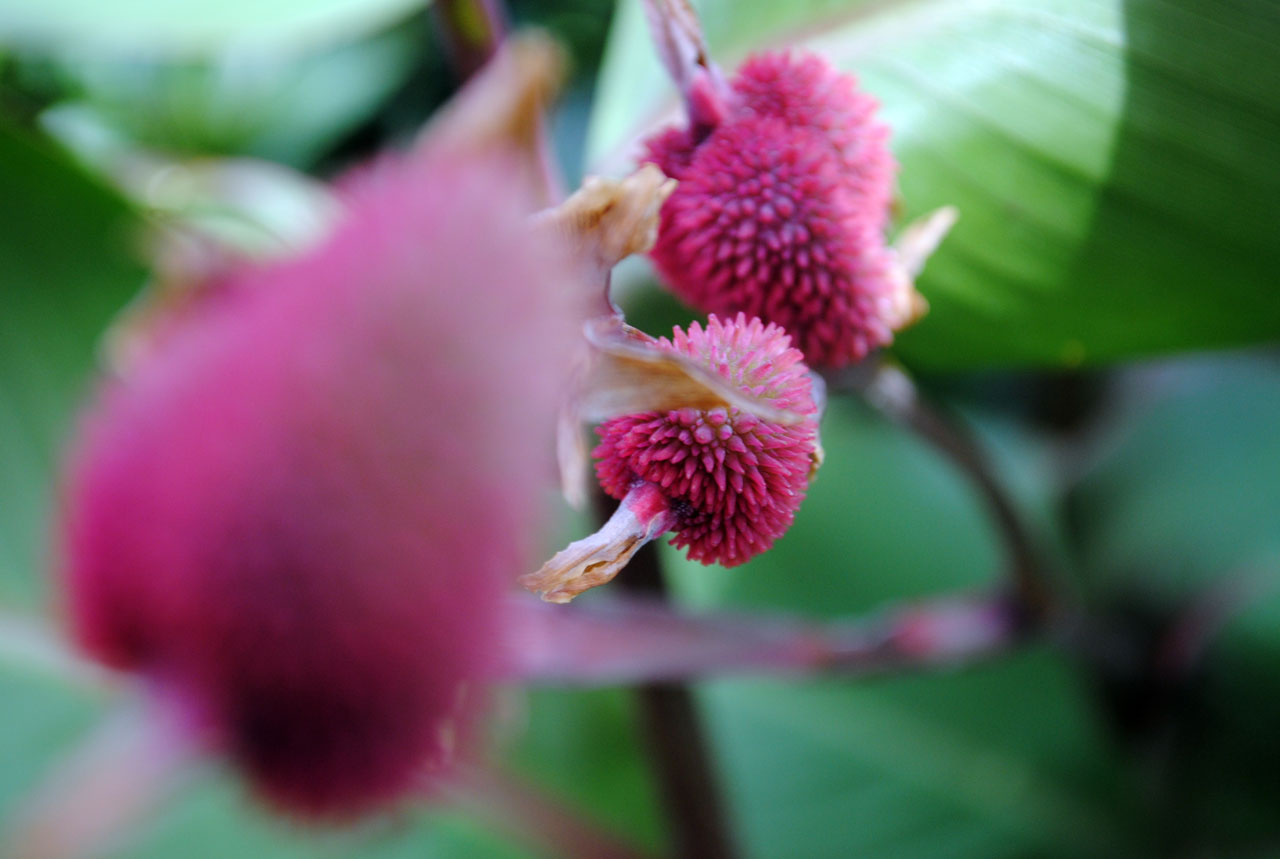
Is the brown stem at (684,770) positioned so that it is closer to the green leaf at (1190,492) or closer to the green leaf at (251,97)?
the green leaf at (1190,492)

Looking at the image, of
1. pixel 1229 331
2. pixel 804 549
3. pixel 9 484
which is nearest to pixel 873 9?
pixel 1229 331

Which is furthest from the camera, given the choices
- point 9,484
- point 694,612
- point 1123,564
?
point 1123,564

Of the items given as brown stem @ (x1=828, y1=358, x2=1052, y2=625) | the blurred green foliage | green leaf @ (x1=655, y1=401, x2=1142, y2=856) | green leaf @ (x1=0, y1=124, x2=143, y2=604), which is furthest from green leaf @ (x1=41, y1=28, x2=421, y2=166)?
brown stem @ (x1=828, y1=358, x2=1052, y2=625)

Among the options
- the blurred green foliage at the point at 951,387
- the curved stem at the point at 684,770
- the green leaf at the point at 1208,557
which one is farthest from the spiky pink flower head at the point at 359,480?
the green leaf at the point at 1208,557

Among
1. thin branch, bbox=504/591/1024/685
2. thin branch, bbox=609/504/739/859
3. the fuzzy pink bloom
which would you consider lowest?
thin branch, bbox=609/504/739/859

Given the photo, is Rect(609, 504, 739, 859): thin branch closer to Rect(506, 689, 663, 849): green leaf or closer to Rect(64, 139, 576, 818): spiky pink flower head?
Rect(506, 689, 663, 849): green leaf

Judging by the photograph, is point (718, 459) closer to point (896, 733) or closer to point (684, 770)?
point (684, 770)

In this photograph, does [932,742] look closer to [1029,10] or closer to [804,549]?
[804,549]
